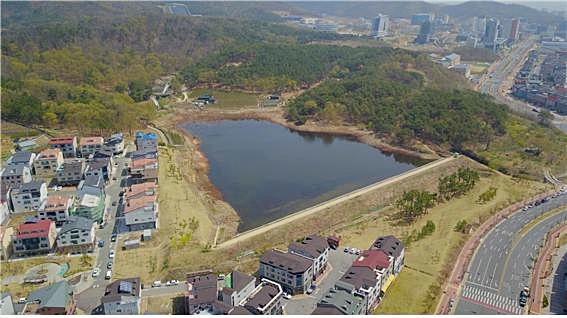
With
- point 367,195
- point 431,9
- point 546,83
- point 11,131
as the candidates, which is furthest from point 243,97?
point 431,9

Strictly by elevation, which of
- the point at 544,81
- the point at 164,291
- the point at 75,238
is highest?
the point at 544,81

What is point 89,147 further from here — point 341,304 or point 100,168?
point 341,304

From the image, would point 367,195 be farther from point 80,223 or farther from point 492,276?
point 80,223

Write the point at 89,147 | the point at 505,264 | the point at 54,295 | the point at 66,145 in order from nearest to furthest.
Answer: the point at 54,295, the point at 505,264, the point at 66,145, the point at 89,147

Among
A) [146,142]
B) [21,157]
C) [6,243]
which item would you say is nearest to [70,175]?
[21,157]

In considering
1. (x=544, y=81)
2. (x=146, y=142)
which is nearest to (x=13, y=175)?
(x=146, y=142)

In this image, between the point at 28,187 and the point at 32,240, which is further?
the point at 28,187

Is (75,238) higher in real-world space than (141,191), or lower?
lower

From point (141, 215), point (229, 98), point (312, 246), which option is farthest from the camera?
point (229, 98)
